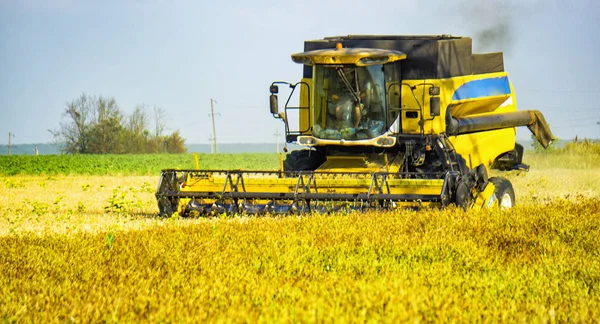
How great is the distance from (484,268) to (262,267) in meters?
1.66

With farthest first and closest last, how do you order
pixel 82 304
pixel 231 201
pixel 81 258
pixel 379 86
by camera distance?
pixel 379 86 → pixel 231 201 → pixel 81 258 → pixel 82 304

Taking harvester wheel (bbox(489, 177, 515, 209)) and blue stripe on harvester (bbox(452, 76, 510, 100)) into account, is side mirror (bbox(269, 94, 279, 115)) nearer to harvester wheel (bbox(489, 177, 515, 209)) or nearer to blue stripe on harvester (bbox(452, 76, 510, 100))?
blue stripe on harvester (bbox(452, 76, 510, 100))

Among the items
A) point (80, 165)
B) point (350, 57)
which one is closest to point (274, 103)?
point (350, 57)

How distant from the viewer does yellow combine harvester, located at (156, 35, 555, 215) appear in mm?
11445

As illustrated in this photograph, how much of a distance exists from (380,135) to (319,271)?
617cm

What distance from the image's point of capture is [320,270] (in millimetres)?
6539

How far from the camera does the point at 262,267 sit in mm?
6711

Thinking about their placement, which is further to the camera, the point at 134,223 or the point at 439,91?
the point at 439,91

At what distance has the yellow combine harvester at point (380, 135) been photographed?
1145 centimetres

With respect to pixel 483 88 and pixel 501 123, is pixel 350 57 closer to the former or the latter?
pixel 483 88

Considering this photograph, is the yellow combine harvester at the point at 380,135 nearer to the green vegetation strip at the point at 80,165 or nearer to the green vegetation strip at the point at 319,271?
the green vegetation strip at the point at 319,271

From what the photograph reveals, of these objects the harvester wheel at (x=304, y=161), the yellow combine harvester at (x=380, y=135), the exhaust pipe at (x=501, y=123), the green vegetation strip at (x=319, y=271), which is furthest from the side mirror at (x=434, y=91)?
the green vegetation strip at (x=319, y=271)

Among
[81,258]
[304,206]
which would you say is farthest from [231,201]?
[81,258]

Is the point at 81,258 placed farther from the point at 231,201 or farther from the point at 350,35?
the point at 350,35
